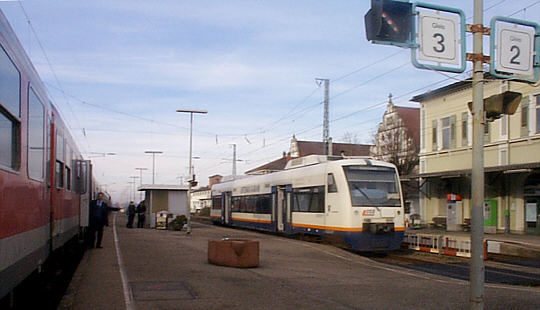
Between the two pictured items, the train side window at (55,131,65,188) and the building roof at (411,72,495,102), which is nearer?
the train side window at (55,131,65,188)

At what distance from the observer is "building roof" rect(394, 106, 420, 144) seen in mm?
55188

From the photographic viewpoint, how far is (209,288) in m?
9.79

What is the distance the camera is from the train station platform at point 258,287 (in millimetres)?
8727

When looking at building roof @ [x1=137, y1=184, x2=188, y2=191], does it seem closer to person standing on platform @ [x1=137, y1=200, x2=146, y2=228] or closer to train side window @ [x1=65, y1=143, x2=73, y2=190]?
person standing on platform @ [x1=137, y1=200, x2=146, y2=228]

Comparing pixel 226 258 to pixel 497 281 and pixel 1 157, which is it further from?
pixel 1 157

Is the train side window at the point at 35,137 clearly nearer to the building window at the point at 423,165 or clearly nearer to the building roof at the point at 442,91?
the building roof at the point at 442,91

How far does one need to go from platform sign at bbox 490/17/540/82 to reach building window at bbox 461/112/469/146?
3050 cm

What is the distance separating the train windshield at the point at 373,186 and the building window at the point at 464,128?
60.6ft

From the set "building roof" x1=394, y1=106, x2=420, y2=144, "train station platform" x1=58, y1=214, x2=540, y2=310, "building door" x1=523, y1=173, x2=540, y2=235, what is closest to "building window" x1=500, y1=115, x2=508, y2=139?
"building door" x1=523, y1=173, x2=540, y2=235

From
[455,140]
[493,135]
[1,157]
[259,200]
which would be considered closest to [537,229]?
[493,135]

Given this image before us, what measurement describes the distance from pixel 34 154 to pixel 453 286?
8284 millimetres

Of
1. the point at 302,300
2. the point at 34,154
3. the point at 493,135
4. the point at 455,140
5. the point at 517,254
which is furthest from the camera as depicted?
the point at 455,140

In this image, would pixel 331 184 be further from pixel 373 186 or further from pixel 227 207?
pixel 227 207

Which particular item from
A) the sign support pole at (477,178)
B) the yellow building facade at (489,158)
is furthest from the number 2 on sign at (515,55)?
the yellow building facade at (489,158)
